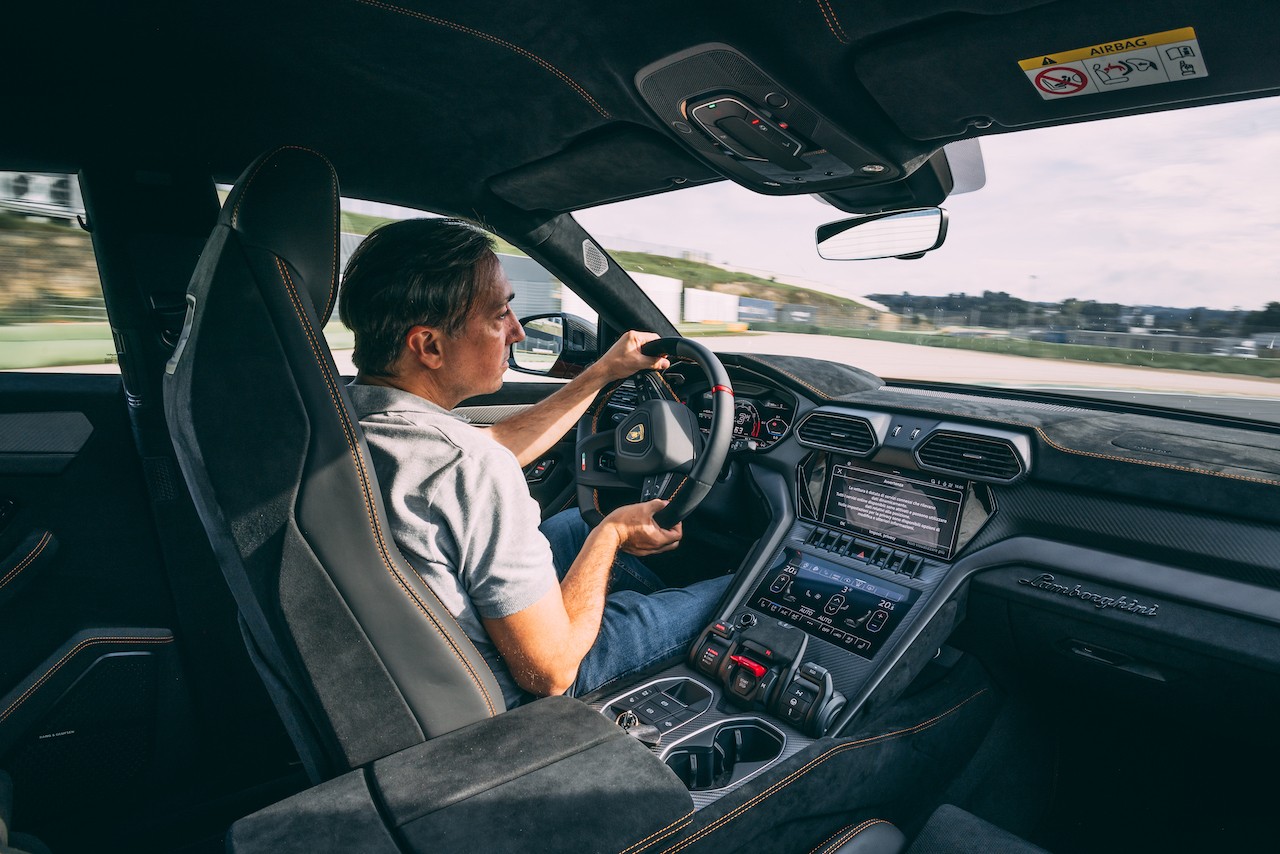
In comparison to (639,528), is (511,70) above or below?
above

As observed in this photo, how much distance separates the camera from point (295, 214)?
1393 mm

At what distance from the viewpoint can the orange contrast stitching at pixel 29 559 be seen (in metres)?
2.33

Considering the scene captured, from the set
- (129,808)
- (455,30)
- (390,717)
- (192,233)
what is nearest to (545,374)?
(192,233)

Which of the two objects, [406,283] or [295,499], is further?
[406,283]

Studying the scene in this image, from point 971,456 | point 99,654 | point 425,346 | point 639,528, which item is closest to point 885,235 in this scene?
point 971,456

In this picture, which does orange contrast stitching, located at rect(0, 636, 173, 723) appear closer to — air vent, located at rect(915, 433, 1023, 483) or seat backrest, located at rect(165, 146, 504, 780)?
seat backrest, located at rect(165, 146, 504, 780)

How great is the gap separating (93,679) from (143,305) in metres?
1.19

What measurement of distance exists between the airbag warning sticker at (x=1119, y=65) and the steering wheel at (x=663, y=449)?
103cm

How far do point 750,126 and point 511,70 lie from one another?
2.29ft

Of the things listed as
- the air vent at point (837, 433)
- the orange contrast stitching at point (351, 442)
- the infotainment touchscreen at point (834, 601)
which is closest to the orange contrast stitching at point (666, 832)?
the orange contrast stitching at point (351, 442)

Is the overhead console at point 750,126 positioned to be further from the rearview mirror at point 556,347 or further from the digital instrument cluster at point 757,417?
the rearview mirror at point 556,347

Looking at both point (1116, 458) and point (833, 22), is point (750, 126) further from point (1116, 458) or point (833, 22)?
point (1116, 458)

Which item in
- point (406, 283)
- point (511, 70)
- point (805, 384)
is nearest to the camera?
point (406, 283)

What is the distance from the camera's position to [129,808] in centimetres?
238
